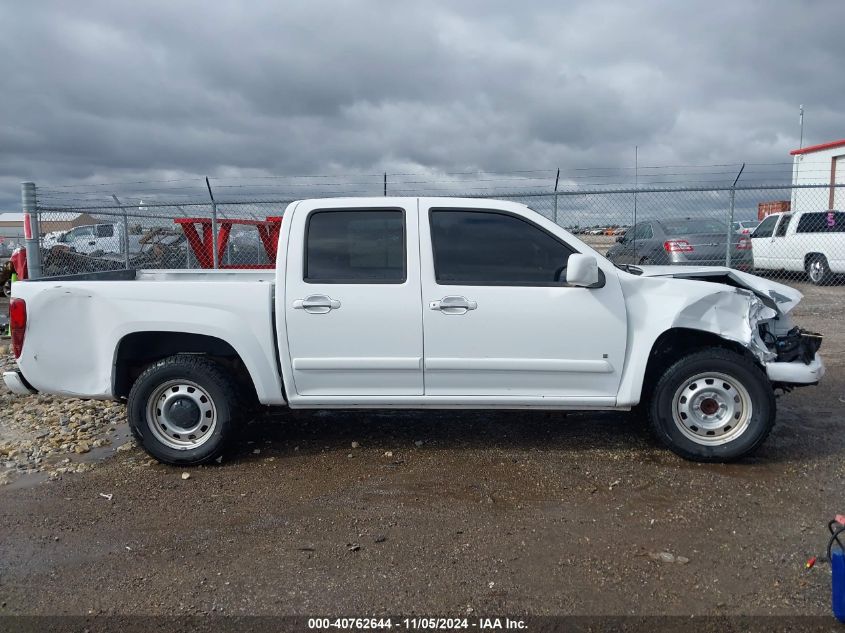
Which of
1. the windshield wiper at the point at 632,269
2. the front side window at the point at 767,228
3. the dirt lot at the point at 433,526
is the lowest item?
the dirt lot at the point at 433,526

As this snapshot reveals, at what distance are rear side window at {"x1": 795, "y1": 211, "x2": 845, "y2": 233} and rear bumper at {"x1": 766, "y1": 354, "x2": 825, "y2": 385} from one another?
1091 cm

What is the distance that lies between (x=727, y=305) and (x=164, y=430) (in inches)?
153

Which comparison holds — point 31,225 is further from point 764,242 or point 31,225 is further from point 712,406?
point 764,242

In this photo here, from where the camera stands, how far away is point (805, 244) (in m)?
14.4

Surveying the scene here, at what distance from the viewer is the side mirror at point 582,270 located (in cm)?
433

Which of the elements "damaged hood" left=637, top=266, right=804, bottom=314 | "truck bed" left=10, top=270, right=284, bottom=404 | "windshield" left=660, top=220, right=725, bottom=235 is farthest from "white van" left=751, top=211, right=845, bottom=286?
"truck bed" left=10, top=270, right=284, bottom=404

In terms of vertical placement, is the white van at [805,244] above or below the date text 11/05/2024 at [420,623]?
above

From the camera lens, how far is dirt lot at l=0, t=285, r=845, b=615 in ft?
10.4

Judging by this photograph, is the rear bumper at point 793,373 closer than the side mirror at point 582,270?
No

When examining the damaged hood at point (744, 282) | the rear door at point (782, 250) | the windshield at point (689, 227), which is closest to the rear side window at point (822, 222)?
the rear door at point (782, 250)

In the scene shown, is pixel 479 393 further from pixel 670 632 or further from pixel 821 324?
pixel 821 324

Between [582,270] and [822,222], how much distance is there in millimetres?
12360

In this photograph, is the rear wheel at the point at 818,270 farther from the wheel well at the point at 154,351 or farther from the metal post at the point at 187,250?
the wheel well at the point at 154,351

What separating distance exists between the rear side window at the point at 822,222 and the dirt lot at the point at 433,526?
1002cm
